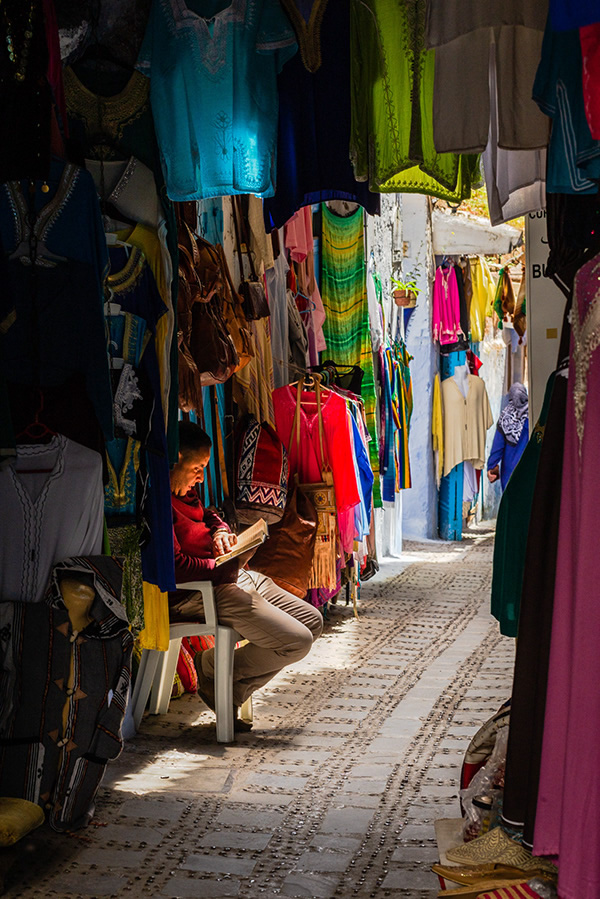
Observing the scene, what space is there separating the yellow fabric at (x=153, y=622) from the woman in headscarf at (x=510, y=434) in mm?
7809

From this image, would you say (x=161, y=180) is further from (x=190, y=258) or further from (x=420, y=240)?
(x=420, y=240)

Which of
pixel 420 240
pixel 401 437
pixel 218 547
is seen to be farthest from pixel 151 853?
pixel 420 240

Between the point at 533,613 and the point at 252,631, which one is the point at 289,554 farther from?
the point at 533,613

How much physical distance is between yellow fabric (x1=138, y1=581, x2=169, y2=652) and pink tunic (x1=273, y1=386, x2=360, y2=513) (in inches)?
85.7

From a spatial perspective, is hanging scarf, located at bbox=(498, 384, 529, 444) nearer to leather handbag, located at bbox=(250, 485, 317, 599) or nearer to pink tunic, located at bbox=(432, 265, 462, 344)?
pink tunic, located at bbox=(432, 265, 462, 344)

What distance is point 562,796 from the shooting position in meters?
2.17

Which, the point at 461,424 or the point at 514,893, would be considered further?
the point at 461,424

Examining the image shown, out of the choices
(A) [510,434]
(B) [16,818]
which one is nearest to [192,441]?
(B) [16,818]

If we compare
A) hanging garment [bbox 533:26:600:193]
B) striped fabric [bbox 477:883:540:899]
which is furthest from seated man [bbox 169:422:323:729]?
hanging garment [bbox 533:26:600:193]

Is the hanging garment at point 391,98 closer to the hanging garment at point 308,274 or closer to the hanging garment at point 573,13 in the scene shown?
the hanging garment at point 573,13

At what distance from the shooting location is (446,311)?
11055 millimetres

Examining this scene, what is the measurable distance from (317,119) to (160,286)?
2.72ft

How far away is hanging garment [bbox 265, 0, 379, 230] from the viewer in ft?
11.2

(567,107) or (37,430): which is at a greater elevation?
(567,107)
